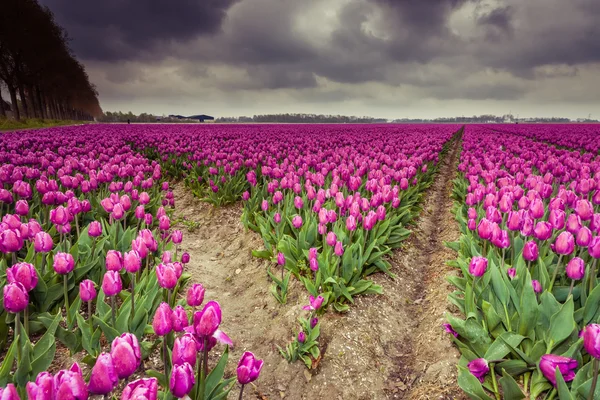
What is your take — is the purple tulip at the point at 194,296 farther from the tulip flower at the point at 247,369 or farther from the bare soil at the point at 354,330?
the bare soil at the point at 354,330

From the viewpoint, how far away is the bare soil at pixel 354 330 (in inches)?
121

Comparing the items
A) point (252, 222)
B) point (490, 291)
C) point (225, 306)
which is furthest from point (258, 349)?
point (252, 222)

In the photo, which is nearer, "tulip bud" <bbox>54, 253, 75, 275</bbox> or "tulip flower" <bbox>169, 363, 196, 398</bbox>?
"tulip flower" <bbox>169, 363, 196, 398</bbox>

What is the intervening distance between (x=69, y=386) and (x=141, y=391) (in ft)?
0.77

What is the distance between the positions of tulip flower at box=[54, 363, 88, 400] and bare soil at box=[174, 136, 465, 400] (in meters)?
1.97

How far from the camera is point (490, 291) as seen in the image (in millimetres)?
3162

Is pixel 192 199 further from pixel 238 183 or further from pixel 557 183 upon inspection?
pixel 557 183

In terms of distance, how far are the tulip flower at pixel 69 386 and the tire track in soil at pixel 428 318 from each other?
2.46 meters

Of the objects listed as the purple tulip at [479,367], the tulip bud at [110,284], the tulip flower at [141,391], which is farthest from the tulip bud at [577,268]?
the tulip bud at [110,284]

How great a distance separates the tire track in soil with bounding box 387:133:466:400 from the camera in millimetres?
2986

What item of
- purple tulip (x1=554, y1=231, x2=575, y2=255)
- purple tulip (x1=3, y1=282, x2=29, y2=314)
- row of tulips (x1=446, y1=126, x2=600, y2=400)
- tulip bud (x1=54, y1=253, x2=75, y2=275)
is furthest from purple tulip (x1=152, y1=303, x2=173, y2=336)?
purple tulip (x1=554, y1=231, x2=575, y2=255)

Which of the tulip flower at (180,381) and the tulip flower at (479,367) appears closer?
the tulip flower at (180,381)

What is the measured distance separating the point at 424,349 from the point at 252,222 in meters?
3.43

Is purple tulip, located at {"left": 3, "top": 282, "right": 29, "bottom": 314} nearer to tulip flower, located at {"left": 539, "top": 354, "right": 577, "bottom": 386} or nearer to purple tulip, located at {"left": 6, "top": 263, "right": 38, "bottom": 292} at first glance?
purple tulip, located at {"left": 6, "top": 263, "right": 38, "bottom": 292}
